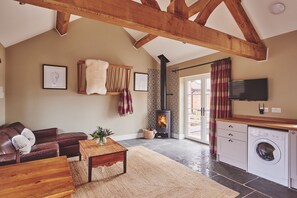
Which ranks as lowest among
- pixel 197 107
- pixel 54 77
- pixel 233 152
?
pixel 233 152

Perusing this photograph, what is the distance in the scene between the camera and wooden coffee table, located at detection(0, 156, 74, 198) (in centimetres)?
125

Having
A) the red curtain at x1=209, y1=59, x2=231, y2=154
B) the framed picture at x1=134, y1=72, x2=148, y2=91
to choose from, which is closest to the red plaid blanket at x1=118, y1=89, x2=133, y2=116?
the framed picture at x1=134, y1=72, x2=148, y2=91

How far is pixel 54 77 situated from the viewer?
14.6 ft

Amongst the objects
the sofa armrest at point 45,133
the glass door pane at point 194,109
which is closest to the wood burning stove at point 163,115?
the glass door pane at point 194,109

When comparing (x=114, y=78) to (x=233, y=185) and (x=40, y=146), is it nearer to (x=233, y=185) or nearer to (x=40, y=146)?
(x=40, y=146)

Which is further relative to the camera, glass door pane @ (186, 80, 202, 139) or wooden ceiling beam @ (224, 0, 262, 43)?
glass door pane @ (186, 80, 202, 139)

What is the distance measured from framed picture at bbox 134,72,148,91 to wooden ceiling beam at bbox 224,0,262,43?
3213 mm

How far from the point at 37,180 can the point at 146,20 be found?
198 cm

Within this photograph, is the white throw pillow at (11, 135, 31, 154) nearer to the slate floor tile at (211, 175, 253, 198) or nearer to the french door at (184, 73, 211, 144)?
the slate floor tile at (211, 175, 253, 198)

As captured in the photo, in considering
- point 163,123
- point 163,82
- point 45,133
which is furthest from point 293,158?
point 45,133

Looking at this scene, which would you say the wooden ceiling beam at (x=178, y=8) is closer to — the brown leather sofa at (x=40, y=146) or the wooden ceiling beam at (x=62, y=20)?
the wooden ceiling beam at (x=62, y=20)

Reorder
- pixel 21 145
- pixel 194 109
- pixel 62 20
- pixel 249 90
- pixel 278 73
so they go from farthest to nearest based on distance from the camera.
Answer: pixel 194 109 → pixel 62 20 → pixel 249 90 → pixel 278 73 → pixel 21 145

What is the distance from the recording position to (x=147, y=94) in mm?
5973

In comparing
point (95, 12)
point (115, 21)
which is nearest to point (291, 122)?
point (115, 21)
